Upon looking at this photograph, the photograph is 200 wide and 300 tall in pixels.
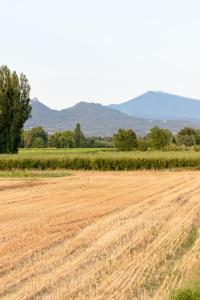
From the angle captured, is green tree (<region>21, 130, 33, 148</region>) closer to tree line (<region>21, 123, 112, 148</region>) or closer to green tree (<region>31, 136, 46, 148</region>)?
tree line (<region>21, 123, 112, 148</region>)

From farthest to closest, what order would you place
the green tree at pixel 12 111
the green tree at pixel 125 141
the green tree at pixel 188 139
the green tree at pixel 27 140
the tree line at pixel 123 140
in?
the green tree at pixel 188 139
the green tree at pixel 27 140
the tree line at pixel 123 140
the green tree at pixel 125 141
the green tree at pixel 12 111

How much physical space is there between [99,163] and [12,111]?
2066 cm

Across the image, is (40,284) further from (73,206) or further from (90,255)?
(73,206)

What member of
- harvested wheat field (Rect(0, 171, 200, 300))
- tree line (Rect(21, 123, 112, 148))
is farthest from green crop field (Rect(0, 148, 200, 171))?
tree line (Rect(21, 123, 112, 148))

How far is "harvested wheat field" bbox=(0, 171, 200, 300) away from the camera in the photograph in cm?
941

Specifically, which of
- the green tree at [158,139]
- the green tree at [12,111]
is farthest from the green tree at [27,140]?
the green tree at [12,111]

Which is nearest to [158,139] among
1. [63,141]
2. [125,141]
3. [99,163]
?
[125,141]

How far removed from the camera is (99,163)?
49250mm

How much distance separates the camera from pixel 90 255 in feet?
39.1

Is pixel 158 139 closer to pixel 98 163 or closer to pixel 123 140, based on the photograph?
pixel 123 140

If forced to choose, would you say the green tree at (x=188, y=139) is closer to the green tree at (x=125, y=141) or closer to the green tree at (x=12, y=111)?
the green tree at (x=125, y=141)

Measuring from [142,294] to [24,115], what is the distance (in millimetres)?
60059

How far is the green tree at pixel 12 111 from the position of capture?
6500 centimetres

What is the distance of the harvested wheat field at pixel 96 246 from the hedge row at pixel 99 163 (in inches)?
945
